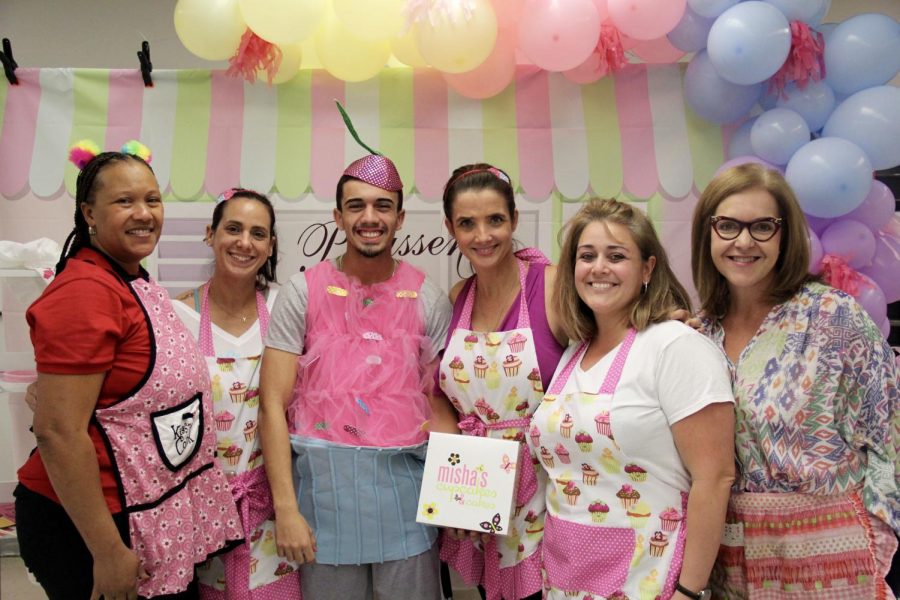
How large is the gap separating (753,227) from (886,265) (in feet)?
3.53

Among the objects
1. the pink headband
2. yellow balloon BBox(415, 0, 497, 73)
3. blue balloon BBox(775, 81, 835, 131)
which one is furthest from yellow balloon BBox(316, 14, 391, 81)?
blue balloon BBox(775, 81, 835, 131)

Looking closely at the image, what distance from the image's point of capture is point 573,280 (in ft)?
6.48

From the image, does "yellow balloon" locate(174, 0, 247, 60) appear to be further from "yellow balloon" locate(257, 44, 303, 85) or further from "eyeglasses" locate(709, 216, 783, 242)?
"eyeglasses" locate(709, 216, 783, 242)

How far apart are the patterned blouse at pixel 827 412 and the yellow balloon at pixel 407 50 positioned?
5.64ft

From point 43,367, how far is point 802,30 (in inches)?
103

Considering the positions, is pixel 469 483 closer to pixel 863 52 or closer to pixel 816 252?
pixel 816 252

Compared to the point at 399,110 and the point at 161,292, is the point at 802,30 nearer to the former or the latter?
the point at 399,110

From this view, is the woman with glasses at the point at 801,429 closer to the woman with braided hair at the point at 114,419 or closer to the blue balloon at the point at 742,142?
the blue balloon at the point at 742,142

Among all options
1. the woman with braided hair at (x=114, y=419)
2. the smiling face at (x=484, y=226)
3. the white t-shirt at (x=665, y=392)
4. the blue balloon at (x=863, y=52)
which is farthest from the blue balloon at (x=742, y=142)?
the woman with braided hair at (x=114, y=419)

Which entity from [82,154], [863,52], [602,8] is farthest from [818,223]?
[82,154]

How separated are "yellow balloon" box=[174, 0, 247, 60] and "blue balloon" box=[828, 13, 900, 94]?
7.21 ft

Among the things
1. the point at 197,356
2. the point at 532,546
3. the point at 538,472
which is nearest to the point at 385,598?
the point at 532,546

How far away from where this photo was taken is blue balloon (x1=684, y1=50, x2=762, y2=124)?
8.32ft

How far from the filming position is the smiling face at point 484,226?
7.11ft
